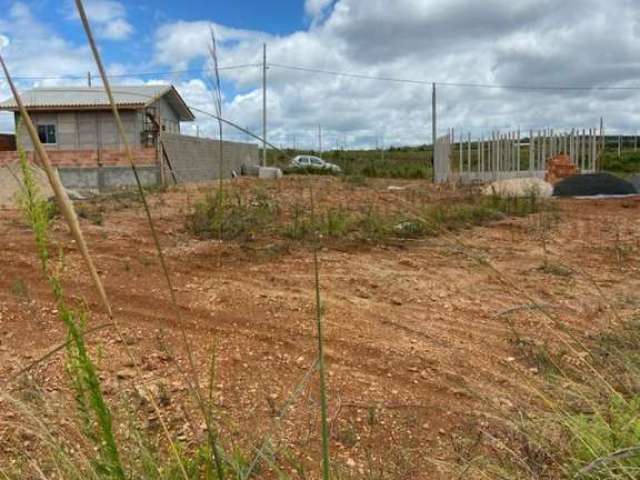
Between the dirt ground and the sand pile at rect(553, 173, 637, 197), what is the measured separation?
6.31 meters

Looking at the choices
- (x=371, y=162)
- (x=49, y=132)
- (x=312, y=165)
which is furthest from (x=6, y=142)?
(x=312, y=165)

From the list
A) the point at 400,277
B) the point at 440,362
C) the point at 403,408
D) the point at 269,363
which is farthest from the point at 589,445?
the point at 400,277

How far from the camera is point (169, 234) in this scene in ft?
20.3

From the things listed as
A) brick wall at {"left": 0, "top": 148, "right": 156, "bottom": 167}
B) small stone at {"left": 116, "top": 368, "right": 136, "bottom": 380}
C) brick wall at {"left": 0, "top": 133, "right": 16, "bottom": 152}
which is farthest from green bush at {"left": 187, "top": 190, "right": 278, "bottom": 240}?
brick wall at {"left": 0, "top": 133, "right": 16, "bottom": 152}

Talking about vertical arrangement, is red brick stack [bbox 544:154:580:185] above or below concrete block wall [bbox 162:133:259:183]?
below

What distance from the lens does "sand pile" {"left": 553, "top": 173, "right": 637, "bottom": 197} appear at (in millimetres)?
11977

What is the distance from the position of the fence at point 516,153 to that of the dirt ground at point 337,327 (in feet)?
36.7

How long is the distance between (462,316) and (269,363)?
4.89ft

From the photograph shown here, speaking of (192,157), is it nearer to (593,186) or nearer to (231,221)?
(593,186)

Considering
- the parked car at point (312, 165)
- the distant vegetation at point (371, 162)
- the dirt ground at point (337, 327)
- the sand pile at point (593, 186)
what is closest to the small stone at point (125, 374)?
the dirt ground at point (337, 327)

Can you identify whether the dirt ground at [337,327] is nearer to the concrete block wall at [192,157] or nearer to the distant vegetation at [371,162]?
the distant vegetation at [371,162]

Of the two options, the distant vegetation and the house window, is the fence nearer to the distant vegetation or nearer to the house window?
the distant vegetation

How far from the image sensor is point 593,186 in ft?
39.5

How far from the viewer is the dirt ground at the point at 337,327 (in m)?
2.14
